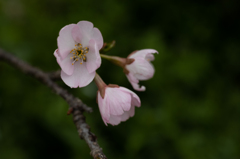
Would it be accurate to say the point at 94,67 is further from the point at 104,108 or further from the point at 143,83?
the point at 143,83

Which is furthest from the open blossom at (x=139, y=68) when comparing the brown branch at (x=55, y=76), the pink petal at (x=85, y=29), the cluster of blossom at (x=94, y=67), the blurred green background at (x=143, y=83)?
the blurred green background at (x=143, y=83)

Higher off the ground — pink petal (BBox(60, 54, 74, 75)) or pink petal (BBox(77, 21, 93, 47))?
pink petal (BBox(77, 21, 93, 47))

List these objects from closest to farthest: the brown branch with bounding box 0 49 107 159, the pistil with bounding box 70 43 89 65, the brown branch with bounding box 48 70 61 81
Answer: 1. the brown branch with bounding box 0 49 107 159
2. the pistil with bounding box 70 43 89 65
3. the brown branch with bounding box 48 70 61 81

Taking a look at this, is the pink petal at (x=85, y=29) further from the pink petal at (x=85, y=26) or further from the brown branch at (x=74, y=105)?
Answer: the brown branch at (x=74, y=105)

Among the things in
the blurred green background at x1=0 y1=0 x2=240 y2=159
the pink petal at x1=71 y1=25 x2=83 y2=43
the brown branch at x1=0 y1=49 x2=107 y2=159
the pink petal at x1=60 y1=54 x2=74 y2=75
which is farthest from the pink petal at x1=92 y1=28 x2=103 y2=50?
the blurred green background at x1=0 y1=0 x2=240 y2=159

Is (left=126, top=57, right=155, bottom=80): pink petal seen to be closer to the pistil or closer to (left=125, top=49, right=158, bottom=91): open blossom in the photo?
(left=125, top=49, right=158, bottom=91): open blossom

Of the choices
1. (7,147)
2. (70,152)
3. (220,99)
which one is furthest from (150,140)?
(7,147)

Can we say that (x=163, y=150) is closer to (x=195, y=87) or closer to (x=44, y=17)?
(x=195, y=87)

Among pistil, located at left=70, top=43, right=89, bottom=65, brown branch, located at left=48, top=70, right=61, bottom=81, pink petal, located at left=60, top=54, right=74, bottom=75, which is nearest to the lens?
pink petal, located at left=60, top=54, right=74, bottom=75

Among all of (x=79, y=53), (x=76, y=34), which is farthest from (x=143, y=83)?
(x=76, y=34)
